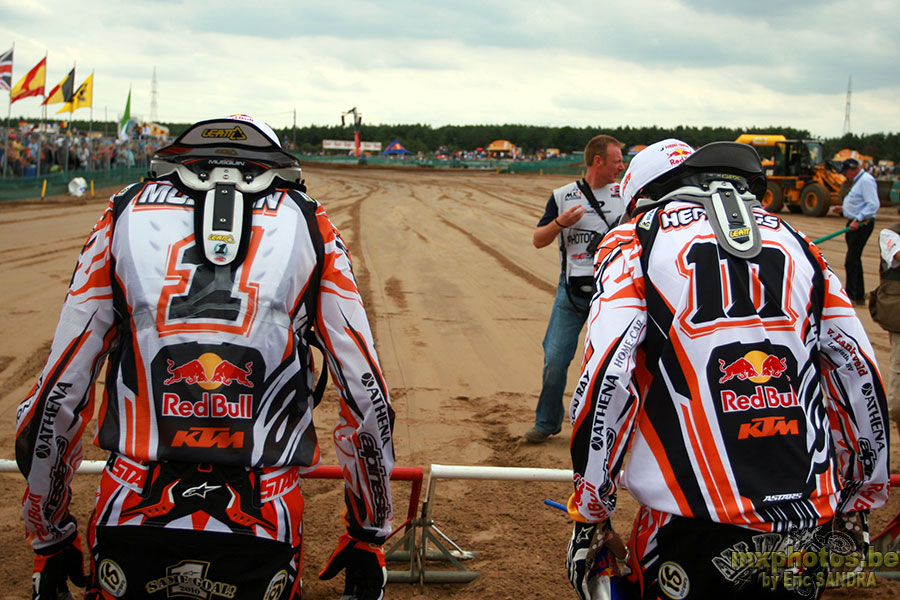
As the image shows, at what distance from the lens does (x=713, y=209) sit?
2.01m

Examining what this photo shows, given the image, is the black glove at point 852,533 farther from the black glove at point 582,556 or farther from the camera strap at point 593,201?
the camera strap at point 593,201

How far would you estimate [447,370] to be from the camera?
740 cm

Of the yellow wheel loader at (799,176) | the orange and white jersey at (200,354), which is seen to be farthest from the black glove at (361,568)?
the yellow wheel loader at (799,176)

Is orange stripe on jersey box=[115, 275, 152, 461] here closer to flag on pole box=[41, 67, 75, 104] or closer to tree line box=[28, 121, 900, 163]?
flag on pole box=[41, 67, 75, 104]

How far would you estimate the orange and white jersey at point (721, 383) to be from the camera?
183 centimetres

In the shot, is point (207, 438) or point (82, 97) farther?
point (82, 97)

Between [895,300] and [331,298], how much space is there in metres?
3.88

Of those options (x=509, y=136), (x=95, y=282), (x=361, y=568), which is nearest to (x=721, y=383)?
(x=361, y=568)

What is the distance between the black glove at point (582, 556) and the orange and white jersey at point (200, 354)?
0.52 m

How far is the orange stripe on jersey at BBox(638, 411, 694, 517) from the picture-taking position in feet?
6.06

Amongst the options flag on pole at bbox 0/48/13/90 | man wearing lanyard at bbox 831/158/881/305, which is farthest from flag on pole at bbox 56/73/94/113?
man wearing lanyard at bbox 831/158/881/305

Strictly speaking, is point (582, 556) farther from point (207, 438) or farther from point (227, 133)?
point (227, 133)

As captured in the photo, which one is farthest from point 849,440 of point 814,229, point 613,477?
point 814,229

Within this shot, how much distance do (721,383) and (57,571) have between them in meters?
1.77
